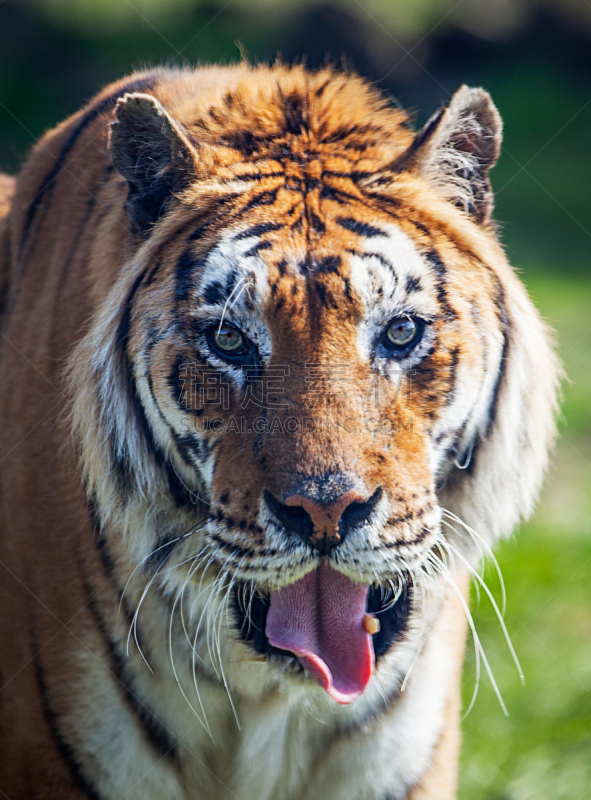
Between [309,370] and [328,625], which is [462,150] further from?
[328,625]

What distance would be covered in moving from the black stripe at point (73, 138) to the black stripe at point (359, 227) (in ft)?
2.62

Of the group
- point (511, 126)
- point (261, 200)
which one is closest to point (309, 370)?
point (261, 200)

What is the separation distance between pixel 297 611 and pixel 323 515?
309mm

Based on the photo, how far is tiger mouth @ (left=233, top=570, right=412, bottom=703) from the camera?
1737 mm

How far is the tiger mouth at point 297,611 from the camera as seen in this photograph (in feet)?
5.70

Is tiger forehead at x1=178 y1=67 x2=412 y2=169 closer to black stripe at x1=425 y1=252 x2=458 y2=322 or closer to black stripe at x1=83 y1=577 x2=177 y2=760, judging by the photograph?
black stripe at x1=425 y1=252 x2=458 y2=322

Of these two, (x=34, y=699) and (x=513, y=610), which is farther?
(x=513, y=610)

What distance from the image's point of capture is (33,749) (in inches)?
80.4

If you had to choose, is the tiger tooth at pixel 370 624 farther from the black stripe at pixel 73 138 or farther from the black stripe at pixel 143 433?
the black stripe at pixel 73 138

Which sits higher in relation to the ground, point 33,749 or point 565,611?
point 565,611

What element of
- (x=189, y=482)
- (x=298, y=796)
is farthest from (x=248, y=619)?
(x=298, y=796)

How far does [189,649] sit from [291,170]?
1088mm

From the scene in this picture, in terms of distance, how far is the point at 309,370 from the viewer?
5.33ft

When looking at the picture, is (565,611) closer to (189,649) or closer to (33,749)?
(189,649)
